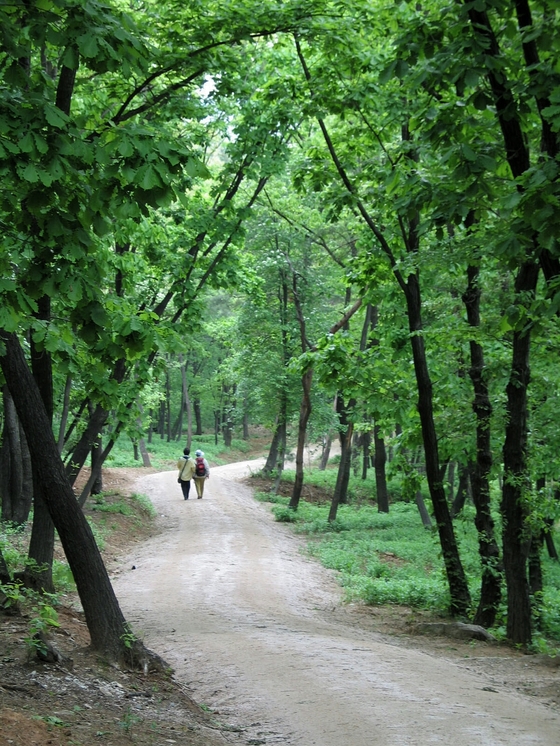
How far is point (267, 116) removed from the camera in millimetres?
11812

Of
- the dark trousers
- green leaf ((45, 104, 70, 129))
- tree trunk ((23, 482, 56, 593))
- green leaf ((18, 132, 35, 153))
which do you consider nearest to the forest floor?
tree trunk ((23, 482, 56, 593))

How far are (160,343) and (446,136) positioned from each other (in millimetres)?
3096

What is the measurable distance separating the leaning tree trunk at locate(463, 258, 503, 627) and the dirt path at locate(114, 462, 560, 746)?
1.94 metres

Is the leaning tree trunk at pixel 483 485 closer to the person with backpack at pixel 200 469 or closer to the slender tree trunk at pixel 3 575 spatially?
the slender tree trunk at pixel 3 575

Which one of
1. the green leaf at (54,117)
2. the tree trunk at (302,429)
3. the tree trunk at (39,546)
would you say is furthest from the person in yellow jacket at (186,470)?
the green leaf at (54,117)

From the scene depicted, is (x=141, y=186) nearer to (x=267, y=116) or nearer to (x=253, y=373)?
(x=267, y=116)

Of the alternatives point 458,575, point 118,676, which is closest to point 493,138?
point 118,676

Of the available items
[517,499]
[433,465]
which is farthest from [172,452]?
[517,499]

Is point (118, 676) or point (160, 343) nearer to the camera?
point (160, 343)

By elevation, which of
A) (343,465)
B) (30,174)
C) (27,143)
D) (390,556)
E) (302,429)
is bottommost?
(390,556)

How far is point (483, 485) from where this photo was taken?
1083cm

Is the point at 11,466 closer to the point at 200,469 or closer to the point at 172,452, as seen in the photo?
the point at 200,469

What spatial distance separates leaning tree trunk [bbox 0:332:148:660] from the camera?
20.8 ft

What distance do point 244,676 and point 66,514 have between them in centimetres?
248
